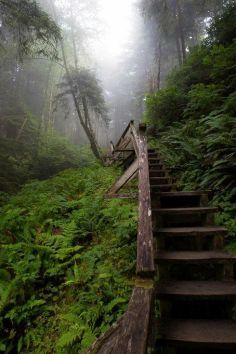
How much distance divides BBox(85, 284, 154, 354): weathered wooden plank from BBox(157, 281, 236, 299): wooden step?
5.18ft

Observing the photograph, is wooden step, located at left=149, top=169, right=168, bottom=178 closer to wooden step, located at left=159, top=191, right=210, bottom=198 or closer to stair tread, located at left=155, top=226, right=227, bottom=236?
wooden step, located at left=159, top=191, right=210, bottom=198

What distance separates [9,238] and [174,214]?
3.79 metres

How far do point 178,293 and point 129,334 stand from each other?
1.83 metres

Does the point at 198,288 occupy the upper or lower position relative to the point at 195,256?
lower

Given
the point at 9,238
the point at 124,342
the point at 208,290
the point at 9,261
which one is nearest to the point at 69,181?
the point at 9,238

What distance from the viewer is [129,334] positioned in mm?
1459

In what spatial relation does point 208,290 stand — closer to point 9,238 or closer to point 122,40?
point 9,238

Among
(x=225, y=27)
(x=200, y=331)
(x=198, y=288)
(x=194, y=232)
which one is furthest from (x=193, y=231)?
(x=225, y=27)

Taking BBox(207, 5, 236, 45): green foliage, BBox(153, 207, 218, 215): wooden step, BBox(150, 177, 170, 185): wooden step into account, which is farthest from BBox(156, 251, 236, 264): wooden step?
BBox(207, 5, 236, 45): green foliage

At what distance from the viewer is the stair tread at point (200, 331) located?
8.65ft

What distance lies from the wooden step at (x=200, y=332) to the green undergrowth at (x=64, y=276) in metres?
0.87

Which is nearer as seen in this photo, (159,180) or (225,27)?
(159,180)

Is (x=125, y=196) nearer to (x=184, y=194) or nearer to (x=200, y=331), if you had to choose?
(x=184, y=194)

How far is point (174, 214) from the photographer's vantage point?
4688 millimetres
